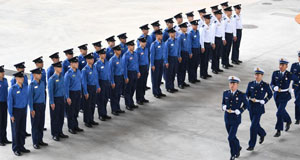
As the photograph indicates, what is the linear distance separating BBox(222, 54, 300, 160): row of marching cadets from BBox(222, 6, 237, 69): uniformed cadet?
14.6 feet

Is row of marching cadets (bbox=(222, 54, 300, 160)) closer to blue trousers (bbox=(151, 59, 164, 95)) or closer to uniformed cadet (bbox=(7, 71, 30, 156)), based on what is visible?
blue trousers (bbox=(151, 59, 164, 95))

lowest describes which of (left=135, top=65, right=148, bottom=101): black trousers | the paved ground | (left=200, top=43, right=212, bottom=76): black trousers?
the paved ground

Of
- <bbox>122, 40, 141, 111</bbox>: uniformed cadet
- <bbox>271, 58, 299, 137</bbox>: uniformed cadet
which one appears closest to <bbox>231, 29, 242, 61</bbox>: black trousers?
<bbox>122, 40, 141, 111</bbox>: uniformed cadet

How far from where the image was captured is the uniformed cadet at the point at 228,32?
1792 centimetres

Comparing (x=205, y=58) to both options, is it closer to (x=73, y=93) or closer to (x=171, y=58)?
(x=171, y=58)

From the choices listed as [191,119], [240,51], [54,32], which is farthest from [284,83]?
[54,32]

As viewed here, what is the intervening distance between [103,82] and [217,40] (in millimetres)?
4864

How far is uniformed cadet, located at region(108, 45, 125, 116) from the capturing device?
14.4m

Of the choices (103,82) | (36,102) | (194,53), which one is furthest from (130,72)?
(36,102)

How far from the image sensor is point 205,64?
17453 millimetres

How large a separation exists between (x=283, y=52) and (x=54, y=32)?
8534 mm

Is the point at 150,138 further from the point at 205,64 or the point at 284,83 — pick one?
the point at 205,64

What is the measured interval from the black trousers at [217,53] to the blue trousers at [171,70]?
1.87 m

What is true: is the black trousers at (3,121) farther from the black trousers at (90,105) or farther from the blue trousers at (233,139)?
the blue trousers at (233,139)
